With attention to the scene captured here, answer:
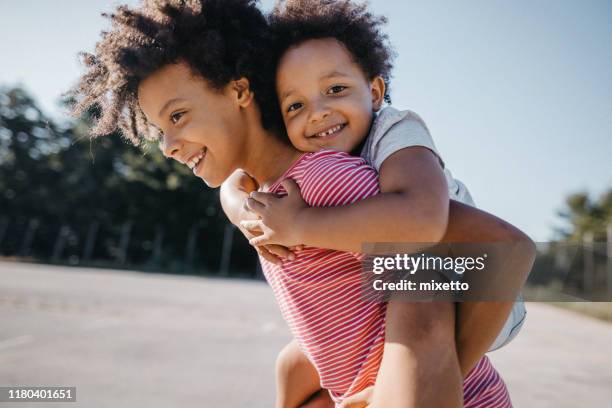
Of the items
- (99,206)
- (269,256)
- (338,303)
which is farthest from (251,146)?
(99,206)

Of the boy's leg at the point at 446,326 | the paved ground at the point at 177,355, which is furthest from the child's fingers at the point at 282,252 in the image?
the paved ground at the point at 177,355

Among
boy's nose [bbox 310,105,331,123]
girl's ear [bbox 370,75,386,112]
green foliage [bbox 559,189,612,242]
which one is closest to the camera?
boy's nose [bbox 310,105,331,123]

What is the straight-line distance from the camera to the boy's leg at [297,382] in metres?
1.48

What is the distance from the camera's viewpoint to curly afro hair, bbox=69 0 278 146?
142 cm

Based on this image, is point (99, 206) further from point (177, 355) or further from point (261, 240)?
point (261, 240)

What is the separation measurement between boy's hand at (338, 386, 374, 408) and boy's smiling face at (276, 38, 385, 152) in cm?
66

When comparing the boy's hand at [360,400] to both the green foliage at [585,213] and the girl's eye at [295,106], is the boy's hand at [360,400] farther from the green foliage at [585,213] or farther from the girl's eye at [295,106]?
the green foliage at [585,213]

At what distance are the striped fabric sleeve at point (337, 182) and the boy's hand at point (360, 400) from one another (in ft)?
1.33

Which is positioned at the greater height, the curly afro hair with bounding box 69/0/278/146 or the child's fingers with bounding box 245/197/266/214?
the curly afro hair with bounding box 69/0/278/146

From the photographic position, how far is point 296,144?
143 cm

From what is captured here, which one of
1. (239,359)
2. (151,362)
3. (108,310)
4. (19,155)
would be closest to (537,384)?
(239,359)

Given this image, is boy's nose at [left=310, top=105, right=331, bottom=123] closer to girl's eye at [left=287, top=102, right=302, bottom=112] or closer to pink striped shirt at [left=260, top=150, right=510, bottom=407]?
girl's eye at [left=287, top=102, right=302, bottom=112]

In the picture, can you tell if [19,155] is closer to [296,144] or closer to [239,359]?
[239,359]

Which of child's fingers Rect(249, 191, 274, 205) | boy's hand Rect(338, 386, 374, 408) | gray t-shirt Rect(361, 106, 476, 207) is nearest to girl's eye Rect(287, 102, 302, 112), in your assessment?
gray t-shirt Rect(361, 106, 476, 207)
